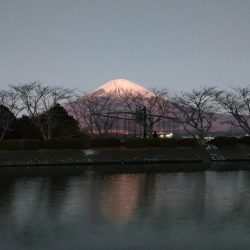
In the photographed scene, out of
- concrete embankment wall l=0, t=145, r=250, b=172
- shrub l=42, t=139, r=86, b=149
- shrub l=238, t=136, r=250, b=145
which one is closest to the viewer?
concrete embankment wall l=0, t=145, r=250, b=172

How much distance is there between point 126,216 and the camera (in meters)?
9.33

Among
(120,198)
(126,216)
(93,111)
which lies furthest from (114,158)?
(126,216)

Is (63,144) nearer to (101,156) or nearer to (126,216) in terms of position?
(101,156)

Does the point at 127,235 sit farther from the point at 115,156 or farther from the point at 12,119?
the point at 12,119

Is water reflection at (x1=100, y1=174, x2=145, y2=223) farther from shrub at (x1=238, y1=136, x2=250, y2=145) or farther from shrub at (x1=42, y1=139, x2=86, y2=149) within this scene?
shrub at (x1=238, y1=136, x2=250, y2=145)

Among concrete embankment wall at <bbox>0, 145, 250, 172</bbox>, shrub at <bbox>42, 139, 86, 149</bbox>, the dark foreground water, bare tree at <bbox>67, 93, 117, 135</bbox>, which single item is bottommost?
the dark foreground water

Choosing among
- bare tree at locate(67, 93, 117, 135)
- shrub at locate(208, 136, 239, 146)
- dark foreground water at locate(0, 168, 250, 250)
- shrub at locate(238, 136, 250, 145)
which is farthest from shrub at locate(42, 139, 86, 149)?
dark foreground water at locate(0, 168, 250, 250)

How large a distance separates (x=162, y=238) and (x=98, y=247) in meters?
1.22

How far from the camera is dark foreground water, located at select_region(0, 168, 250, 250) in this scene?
23.1 feet

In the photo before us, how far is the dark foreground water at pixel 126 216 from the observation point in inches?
278

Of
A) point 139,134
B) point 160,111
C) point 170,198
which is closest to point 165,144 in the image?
point 139,134

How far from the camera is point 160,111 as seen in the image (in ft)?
148

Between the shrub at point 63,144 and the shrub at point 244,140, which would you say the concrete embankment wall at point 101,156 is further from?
the shrub at point 244,140

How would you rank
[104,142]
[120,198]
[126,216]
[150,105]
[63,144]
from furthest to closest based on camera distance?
1. [150,105]
2. [104,142]
3. [63,144]
4. [120,198]
5. [126,216]
